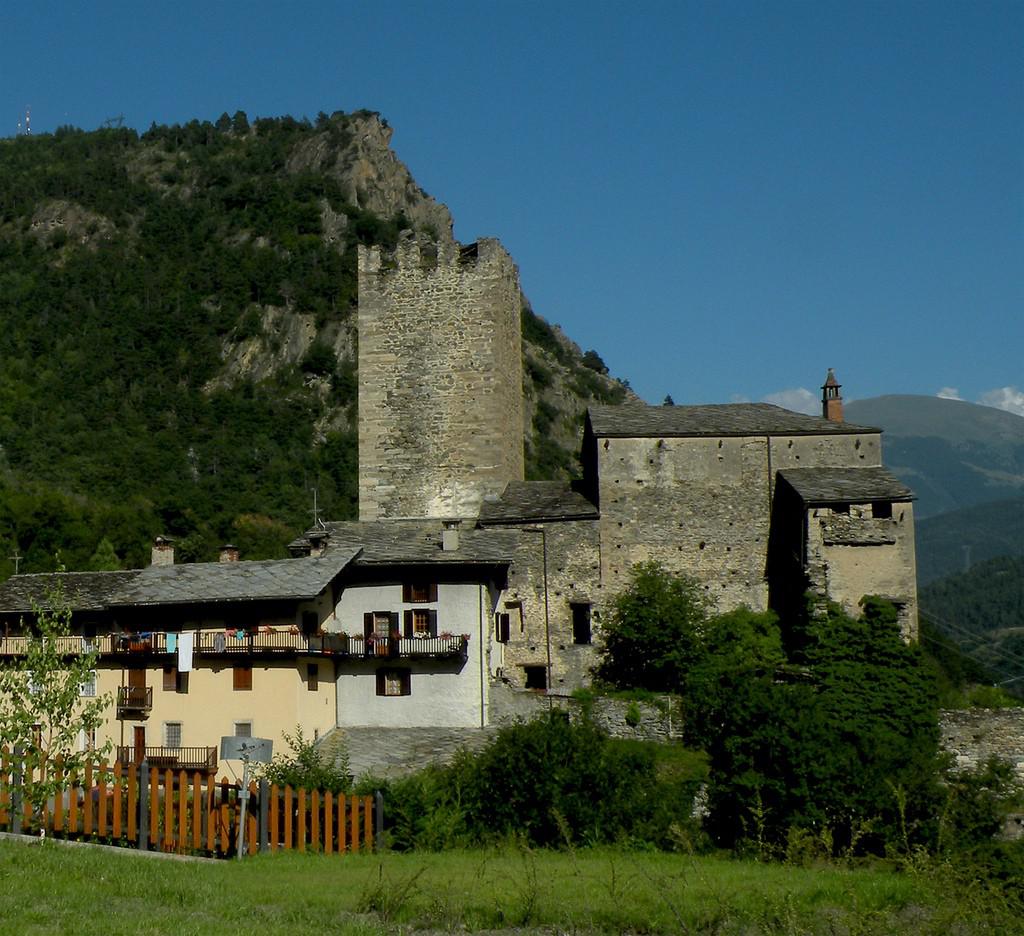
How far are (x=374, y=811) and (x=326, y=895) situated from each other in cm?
792

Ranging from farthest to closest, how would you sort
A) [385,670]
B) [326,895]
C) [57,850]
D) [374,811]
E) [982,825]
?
[385,670] < [982,825] < [374,811] < [57,850] < [326,895]

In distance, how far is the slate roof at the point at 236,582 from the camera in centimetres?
4044

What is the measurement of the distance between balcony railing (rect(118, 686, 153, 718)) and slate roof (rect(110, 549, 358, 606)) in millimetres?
2472

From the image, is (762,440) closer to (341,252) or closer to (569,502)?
(569,502)

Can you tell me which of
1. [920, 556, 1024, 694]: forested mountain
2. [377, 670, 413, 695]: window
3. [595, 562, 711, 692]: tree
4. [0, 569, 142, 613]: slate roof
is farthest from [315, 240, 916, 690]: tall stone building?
[920, 556, 1024, 694]: forested mountain

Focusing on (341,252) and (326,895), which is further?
(341,252)

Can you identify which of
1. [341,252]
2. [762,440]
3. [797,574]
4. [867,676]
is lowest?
[867,676]

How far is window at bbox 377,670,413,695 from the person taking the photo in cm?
A: 4181

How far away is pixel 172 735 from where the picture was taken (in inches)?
1569

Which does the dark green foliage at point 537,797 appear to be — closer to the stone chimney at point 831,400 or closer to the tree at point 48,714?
the tree at point 48,714

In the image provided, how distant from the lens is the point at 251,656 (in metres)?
39.5

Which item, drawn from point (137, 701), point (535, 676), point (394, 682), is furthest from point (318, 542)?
point (535, 676)

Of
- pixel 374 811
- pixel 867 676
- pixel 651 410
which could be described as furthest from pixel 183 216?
pixel 374 811

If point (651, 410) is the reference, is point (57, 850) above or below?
below
